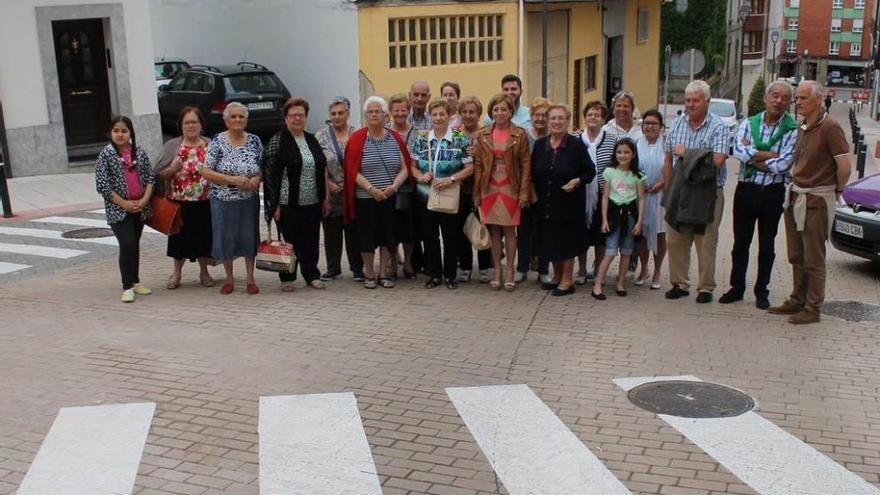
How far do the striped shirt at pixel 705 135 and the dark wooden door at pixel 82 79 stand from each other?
12.5 metres

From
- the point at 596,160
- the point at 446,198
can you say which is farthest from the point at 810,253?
the point at 446,198

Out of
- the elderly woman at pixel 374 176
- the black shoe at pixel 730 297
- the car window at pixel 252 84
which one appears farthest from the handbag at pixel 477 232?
the car window at pixel 252 84

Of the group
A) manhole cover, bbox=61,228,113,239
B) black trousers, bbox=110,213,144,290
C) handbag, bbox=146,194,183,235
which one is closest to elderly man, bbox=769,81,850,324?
handbag, bbox=146,194,183,235

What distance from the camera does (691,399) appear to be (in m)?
6.39

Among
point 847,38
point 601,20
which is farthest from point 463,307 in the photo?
point 847,38

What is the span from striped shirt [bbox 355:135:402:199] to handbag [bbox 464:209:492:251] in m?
0.83

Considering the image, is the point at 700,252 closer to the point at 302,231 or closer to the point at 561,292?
the point at 561,292

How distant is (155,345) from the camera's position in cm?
755

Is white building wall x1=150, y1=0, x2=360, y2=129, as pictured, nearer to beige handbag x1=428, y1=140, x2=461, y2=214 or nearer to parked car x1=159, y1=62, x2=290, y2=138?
parked car x1=159, y1=62, x2=290, y2=138

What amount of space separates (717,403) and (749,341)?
1.54 metres

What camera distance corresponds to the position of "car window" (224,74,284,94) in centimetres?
2070

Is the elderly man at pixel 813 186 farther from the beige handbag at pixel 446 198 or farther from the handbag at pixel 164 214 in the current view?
the handbag at pixel 164 214

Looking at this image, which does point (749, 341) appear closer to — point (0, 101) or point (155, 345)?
point (155, 345)

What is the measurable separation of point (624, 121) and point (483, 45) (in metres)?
16.9
